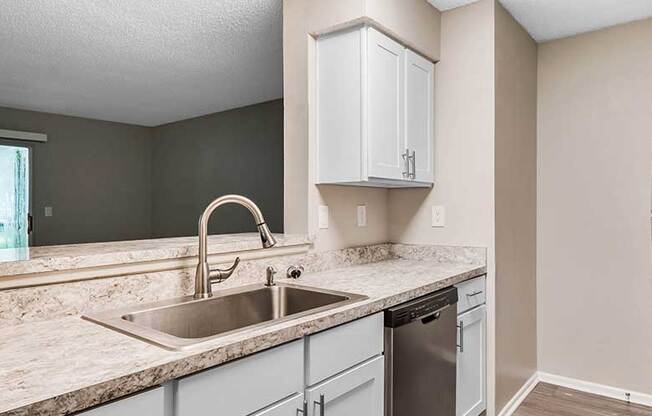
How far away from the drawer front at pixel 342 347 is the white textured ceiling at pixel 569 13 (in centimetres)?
188

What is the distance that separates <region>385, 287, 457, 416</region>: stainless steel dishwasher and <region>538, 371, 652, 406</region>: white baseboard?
1.34 meters

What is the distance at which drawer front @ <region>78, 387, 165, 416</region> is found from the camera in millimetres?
834

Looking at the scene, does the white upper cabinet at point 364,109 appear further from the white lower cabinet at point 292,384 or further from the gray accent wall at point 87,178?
the gray accent wall at point 87,178

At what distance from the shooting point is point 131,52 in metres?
3.65

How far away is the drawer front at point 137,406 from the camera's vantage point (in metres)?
0.83

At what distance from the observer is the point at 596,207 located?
283cm

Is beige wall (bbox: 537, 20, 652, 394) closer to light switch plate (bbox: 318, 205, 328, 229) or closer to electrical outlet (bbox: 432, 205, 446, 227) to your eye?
electrical outlet (bbox: 432, 205, 446, 227)

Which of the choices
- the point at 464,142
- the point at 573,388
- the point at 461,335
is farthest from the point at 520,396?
the point at 464,142

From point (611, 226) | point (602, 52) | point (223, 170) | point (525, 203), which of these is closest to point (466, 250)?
point (525, 203)

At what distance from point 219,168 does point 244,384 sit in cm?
505

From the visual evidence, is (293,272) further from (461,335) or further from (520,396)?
(520,396)

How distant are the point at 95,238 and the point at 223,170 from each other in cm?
228

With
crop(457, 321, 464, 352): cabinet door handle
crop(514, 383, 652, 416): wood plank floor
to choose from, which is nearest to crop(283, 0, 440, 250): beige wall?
crop(457, 321, 464, 352): cabinet door handle

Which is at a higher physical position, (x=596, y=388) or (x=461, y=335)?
(x=461, y=335)
